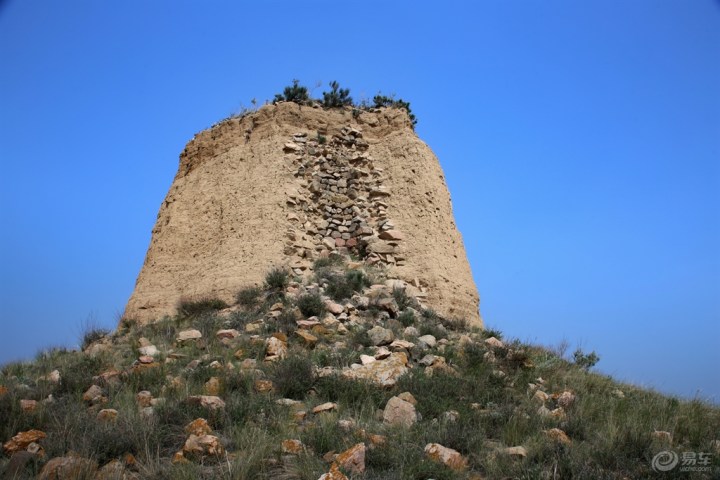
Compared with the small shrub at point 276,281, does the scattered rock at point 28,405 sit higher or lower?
lower

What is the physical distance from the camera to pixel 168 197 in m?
13.0

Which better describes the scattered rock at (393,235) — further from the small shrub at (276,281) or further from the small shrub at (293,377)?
the small shrub at (293,377)

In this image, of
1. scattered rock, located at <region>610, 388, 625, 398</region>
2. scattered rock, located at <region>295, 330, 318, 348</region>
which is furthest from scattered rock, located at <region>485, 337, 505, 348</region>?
scattered rock, located at <region>295, 330, 318, 348</region>

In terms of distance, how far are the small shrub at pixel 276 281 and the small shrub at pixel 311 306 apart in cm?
73

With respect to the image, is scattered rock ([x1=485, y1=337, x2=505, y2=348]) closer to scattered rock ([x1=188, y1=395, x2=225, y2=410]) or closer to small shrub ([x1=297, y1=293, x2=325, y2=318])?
small shrub ([x1=297, y1=293, x2=325, y2=318])

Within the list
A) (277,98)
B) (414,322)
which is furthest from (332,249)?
(277,98)

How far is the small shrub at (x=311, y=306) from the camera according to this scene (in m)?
8.84

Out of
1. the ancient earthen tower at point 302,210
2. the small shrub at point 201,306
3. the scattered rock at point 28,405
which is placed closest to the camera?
the scattered rock at point 28,405

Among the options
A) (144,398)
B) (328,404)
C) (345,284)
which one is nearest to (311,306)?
(345,284)

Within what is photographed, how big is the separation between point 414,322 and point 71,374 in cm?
488

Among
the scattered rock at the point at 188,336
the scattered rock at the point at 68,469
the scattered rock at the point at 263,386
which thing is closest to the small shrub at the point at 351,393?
the scattered rock at the point at 263,386

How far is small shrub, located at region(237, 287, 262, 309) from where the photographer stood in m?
9.36

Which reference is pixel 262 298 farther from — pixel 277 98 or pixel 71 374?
pixel 277 98

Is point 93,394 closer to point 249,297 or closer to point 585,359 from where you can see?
point 249,297
